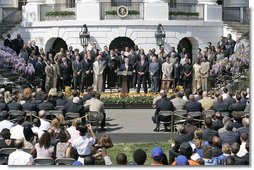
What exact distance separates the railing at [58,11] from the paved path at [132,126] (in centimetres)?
1477

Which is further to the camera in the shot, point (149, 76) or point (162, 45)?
point (162, 45)

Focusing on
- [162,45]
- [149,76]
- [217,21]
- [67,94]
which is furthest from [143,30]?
[67,94]

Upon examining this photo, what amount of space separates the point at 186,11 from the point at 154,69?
39.3 feet

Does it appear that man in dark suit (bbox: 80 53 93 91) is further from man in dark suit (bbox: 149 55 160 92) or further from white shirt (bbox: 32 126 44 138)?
white shirt (bbox: 32 126 44 138)

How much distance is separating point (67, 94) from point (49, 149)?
46.7 ft

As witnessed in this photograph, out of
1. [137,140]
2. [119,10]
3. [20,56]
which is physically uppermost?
[119,10]

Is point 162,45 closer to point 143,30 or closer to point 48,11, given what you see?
point 143,30

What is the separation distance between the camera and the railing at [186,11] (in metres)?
42.2

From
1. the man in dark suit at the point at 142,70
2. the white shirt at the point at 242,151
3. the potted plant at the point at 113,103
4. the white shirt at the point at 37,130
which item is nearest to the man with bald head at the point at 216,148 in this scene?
the white shirt at the point at 242,151

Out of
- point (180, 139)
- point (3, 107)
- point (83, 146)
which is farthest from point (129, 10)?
point (83, 146)

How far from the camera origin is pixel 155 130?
22938 millimetres

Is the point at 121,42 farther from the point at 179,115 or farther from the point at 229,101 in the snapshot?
the point at 179,115

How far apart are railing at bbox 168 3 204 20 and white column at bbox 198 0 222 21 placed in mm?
266

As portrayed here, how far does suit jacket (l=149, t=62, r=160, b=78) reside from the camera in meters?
32.1
